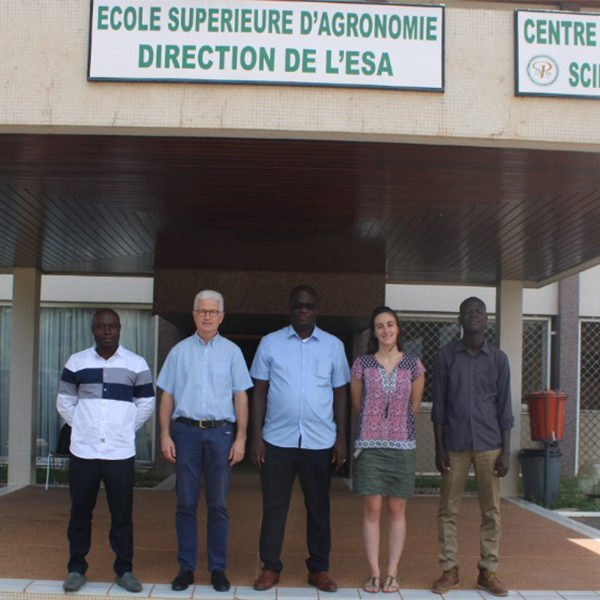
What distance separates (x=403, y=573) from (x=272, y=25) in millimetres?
3772

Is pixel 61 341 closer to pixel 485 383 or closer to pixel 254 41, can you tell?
pixel 254 41

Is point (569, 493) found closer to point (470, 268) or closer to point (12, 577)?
point (470, 268)

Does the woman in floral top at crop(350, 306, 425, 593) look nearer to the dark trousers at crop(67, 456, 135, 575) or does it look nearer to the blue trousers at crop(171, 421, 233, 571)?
the blue trousers at crop(171, 421, 233, 571)

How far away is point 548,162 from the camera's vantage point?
239 inches

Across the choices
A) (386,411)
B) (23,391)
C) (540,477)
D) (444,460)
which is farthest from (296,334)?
(23,391)

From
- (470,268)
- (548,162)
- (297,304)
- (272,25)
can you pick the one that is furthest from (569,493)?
(272,25)

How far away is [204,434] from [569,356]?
10058 mm

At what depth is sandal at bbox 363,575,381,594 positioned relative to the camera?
540 centimetres

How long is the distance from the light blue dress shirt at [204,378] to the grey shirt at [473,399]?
1287mm

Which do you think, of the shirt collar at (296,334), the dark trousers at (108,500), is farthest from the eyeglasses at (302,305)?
A: the dark trousers at (108,500)

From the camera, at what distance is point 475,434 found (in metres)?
5.48

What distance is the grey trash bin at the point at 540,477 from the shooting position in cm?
1026

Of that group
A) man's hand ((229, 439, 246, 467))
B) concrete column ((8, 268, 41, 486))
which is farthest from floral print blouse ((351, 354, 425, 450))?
concrete column ((8, 268, 41, 486))

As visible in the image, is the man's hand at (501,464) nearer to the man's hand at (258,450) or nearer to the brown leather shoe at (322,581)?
the brown leather shoe at (322,581)
